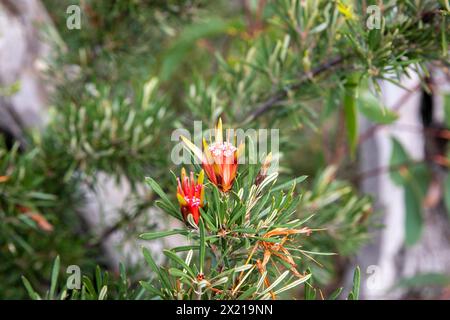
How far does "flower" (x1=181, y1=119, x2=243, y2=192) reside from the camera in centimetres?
27

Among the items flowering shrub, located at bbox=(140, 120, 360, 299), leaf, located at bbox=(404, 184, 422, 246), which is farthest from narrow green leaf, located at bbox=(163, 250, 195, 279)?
leaf, located at bbox=(404, 184, 422, 246)

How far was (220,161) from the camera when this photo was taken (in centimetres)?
27

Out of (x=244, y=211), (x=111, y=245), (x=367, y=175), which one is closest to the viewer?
(x=244, y=211)

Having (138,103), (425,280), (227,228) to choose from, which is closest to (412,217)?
(425,280)

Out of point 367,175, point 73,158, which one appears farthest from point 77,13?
point 367,175

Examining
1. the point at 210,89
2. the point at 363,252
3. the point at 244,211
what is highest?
the point at 210,89

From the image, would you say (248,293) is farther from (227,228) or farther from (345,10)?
(345,10)

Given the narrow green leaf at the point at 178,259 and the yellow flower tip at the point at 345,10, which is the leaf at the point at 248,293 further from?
the yellow flower tip at the point at 345,10

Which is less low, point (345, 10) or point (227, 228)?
point (345, 10)

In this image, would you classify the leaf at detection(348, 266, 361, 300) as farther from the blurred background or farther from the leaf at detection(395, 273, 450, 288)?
the leaf at detection(395, 273, 450, 288)

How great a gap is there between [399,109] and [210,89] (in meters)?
0.53

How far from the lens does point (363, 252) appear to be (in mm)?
933

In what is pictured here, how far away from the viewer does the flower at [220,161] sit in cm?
27
